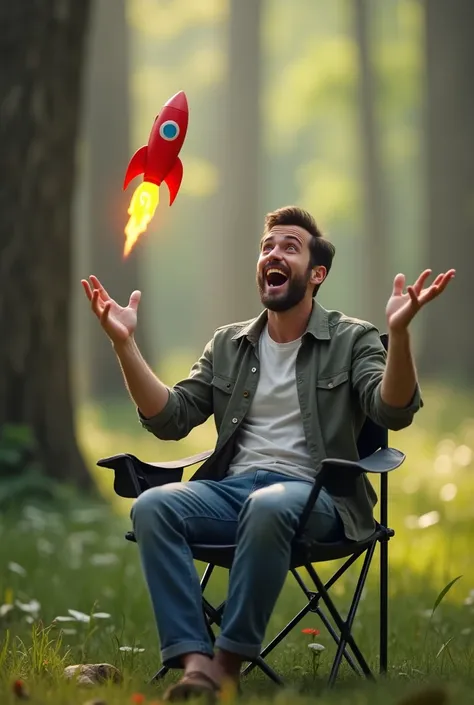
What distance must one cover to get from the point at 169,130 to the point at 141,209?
24cm

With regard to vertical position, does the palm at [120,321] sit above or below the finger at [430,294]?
below

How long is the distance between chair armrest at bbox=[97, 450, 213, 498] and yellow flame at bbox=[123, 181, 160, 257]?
59 centimetres

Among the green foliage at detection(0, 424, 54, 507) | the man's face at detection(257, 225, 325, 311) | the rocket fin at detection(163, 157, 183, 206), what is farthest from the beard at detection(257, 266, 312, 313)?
the green foliage at detection(0, 424, 54, 507)

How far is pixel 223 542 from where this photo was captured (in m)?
3.39

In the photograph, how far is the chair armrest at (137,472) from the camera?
3486mm

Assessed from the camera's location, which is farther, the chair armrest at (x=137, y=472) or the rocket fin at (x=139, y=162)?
the rocket fin at (x=139, y=162)

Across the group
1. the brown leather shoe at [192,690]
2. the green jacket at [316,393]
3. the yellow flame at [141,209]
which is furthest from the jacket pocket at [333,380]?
the brown leather shoe at [192,690]

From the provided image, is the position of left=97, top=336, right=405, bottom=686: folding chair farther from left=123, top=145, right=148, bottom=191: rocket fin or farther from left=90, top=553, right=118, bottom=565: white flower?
left=90, top=553, right=118, bottom=565: white flower

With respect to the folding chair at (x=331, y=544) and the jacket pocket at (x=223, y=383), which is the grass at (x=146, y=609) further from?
the jacket pocket at (x=223, y=383)

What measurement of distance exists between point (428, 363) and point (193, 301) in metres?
25.9

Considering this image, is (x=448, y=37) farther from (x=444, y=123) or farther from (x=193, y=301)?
(x=193, y=301)

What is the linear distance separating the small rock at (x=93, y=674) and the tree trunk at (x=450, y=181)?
36.9 ft

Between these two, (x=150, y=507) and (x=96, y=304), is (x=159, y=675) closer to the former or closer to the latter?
(x=150, y=507)

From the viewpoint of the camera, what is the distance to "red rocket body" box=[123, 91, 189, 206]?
3.56 m
